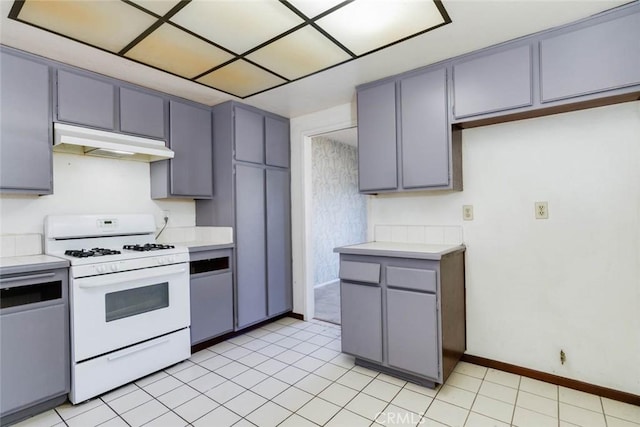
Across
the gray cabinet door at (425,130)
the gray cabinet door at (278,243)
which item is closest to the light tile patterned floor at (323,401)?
the gray cabinet door at (278,243)

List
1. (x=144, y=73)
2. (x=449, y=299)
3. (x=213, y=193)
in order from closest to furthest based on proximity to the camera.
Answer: (x=449, y=299) → (x=144, y=73) → (x=213, y=193)

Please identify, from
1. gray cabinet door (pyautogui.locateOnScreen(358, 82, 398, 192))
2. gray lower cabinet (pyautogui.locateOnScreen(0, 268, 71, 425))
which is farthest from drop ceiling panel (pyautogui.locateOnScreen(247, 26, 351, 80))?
gray lower cabinet (pyautogui.locateOnScreen(0, 268, 71, 425))

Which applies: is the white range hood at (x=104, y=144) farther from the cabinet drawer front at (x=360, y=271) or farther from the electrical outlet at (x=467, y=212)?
the electrical outlet at (x=467, y=212)

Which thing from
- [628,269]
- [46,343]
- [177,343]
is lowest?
[177,343]

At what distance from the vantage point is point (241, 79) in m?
2.63

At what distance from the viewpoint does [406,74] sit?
2.53m

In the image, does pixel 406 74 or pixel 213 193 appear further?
pixel 213 193

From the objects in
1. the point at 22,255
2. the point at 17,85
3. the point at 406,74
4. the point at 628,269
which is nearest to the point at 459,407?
the point at 628,269

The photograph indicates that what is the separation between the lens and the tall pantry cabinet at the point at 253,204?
3.12m

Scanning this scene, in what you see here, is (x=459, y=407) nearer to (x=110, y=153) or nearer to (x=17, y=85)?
(x=110, y=153)

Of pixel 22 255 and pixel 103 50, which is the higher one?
pixel 103 50

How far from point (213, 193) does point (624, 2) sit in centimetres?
328

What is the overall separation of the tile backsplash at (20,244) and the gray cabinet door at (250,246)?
149cm

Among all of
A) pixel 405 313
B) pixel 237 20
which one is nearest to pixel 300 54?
pixel 237 20
